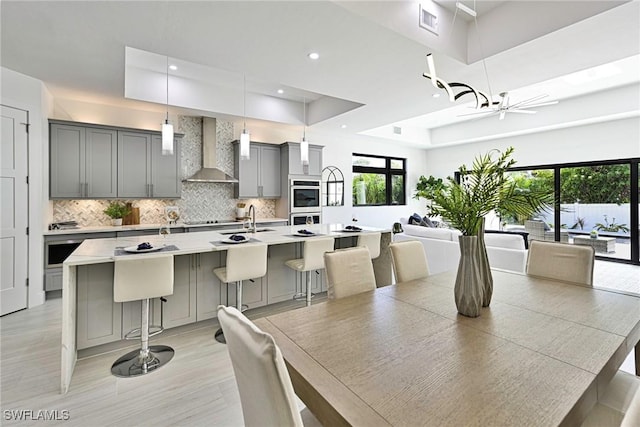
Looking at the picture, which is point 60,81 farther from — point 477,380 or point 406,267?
point 477,380

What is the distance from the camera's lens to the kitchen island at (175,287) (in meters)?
2.15

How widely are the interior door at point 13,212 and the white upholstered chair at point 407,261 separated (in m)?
4.33

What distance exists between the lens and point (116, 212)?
15.1 ft

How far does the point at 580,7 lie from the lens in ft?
7.96

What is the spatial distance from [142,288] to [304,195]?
4.12m

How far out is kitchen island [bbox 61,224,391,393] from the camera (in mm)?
2148

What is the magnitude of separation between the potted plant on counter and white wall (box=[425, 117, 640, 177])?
815 cm

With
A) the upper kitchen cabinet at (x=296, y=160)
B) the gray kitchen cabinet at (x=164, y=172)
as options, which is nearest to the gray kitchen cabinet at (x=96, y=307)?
the gray kitchen cabinet at (x=164, y=172)

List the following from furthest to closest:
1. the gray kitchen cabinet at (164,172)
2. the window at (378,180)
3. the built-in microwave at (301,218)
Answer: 1. the window at (378,180)
2. the built-in microwave at (301,218)
3. the gray kitchen cabinet at (164,172)

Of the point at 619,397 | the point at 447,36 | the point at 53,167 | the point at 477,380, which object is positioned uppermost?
the point at 447,36

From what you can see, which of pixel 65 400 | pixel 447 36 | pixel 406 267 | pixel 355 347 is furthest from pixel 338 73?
pixel 65 400

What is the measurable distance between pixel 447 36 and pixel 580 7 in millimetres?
1042

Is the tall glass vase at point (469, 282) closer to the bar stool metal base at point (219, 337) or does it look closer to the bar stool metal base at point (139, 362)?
the bar stool metal base at point (219, 337)

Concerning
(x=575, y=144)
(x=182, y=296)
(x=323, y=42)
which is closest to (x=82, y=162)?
(x=182, y=296)
